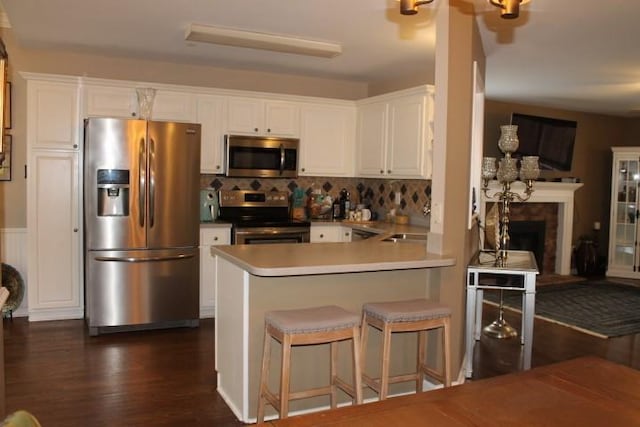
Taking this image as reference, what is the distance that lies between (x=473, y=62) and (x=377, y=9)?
2.40 feet

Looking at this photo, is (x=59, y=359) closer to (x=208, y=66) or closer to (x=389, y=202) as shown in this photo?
(x=208, y=66)

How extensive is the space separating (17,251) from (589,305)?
5990 millimetres

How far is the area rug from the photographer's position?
529cm

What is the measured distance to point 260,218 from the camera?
5.73 metres

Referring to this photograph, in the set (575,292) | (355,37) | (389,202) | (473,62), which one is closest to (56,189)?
(355,37)

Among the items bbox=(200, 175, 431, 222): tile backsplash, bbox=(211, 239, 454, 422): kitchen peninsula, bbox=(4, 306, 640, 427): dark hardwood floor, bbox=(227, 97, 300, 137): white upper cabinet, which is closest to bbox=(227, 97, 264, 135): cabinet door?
bbox=(227, 97, 300, 137): white upper cabinet

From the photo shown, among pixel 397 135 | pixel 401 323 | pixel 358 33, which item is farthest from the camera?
pixel 397 135

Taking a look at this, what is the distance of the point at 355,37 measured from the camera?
433 centimetres

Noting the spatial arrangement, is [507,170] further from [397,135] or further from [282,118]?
[282,118]

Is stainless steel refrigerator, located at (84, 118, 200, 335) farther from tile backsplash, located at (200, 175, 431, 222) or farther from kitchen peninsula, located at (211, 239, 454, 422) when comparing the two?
kitchen peninsula, located at (211, 239, 454, 422)

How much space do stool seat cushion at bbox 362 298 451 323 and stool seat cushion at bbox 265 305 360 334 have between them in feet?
0.68

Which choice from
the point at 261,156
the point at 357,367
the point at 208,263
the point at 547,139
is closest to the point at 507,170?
the point at 357,367

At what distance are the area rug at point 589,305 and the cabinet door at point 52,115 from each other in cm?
462

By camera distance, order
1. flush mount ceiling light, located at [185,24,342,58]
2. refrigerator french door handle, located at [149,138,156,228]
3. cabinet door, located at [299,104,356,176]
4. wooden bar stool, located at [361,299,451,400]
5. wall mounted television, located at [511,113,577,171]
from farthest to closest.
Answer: wall mounted television, located at [511,113,577,171] < cabinet door, located at [299,104,356,176] < refrigerator french door handle, located at [149,138,156,228] < flush mount ceiling light, located at [185,24,342,58] < wooden bar stool, located at [361,299,451,400]
